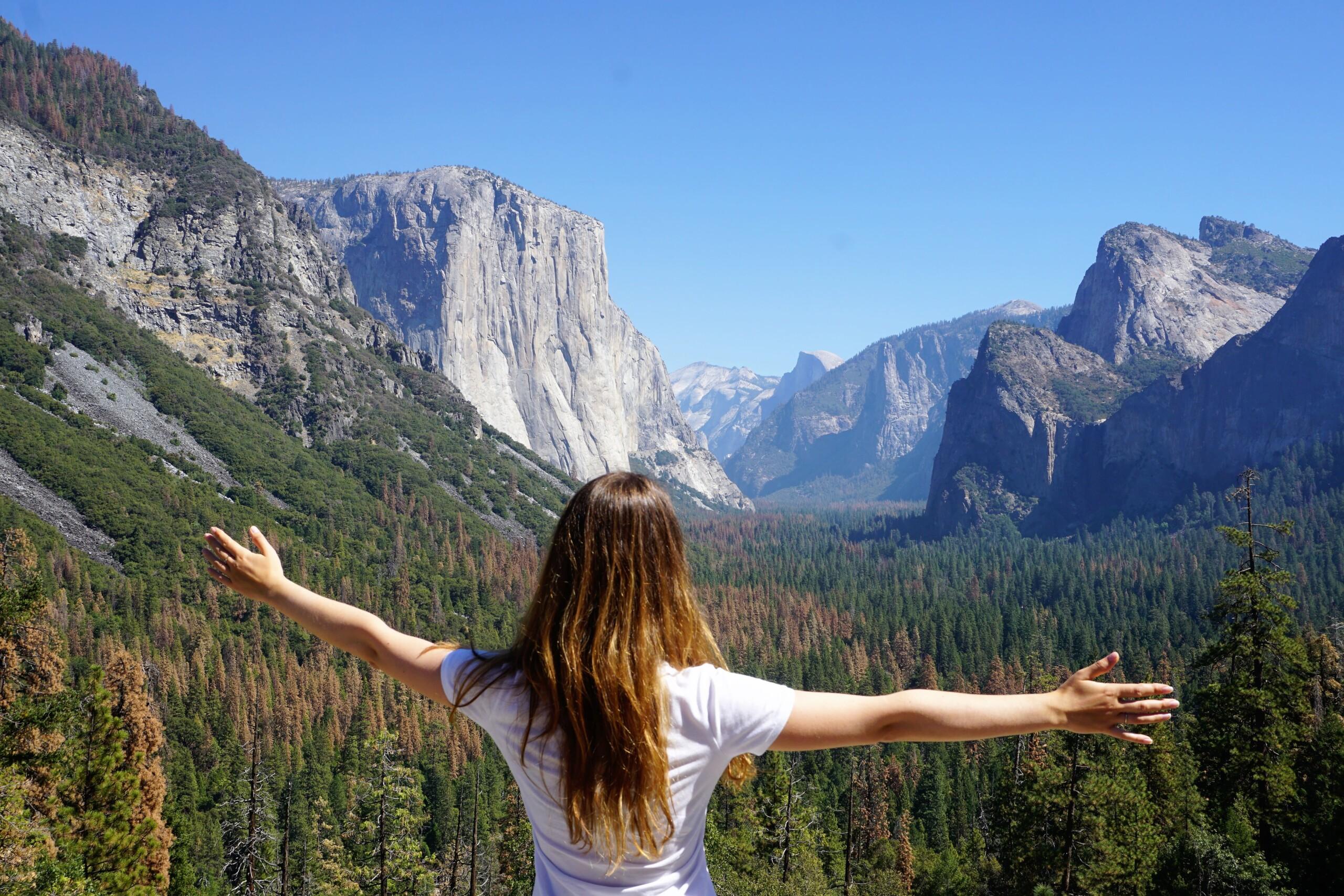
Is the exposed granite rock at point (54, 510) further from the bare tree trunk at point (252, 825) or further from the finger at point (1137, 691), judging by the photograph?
the finger at point (1137, 691)

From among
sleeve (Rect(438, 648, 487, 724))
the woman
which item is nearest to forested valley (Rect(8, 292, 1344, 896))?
sleeve (Rect(438, 648, 487, 724))

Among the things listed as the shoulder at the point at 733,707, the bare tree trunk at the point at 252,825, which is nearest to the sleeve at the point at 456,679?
the shoulder at the point at 733,707

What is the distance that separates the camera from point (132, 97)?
198 m

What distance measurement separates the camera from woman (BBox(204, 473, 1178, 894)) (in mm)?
3006

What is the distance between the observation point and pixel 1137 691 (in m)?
3.16

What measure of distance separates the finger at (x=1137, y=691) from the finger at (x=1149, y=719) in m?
0.07

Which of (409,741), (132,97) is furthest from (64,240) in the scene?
(409,741)

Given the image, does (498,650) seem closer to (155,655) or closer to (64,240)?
(155,655)

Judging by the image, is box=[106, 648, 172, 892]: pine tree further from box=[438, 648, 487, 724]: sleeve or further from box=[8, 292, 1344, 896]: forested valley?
box=[438, 648, 487, 724]: sleeve

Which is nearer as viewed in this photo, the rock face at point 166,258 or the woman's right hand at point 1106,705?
the woman's right hand at point 1106,705

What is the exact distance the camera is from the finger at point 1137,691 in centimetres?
310

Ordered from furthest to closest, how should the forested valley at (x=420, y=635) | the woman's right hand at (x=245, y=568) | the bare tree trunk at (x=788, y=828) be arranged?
the bare tree trunk at (x=788, y=828) → the forested valley at (x=420, y=635) → the woman's right hand at (x=245, y=568)

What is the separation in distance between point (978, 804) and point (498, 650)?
60721 mm

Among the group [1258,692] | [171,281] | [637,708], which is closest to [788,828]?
[1258,692]
